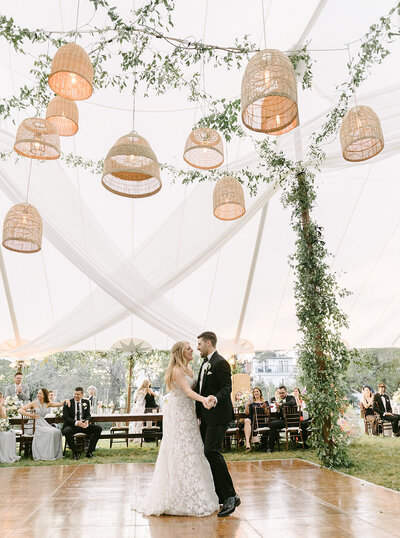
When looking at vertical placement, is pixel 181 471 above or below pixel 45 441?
above

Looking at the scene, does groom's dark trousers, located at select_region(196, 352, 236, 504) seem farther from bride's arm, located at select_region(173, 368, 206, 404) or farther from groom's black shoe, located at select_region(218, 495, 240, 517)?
bride's arm, located at select_region(173, 368, 206, 404)

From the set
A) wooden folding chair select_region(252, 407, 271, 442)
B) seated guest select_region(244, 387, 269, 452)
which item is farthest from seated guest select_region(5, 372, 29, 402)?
wooden folding chair select_region(252, 407, 271, 442)

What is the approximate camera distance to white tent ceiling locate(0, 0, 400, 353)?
217 inches

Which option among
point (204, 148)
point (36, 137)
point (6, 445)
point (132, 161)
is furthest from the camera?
point (6, 445)

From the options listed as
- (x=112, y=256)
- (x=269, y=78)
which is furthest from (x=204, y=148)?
(x=112, y=256)

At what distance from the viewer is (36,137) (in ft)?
13.2

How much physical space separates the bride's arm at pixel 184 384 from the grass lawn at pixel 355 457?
223 centimetres

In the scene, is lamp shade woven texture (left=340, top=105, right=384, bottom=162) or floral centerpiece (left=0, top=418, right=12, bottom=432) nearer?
lamp shade woven texture (left=340, top=105, right=384, bottom=162)

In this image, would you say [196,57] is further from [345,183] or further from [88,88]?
[345,183]

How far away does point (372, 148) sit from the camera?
4281mm

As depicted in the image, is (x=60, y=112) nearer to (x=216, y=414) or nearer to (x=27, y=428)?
(x=216, y=414)

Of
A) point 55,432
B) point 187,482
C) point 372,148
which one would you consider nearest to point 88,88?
point 372,148

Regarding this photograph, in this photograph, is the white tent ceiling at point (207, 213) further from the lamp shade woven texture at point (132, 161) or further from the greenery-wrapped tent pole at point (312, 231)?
the lamp shade woven texture at point (132, 161)

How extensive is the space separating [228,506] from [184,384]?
945 millimetres
